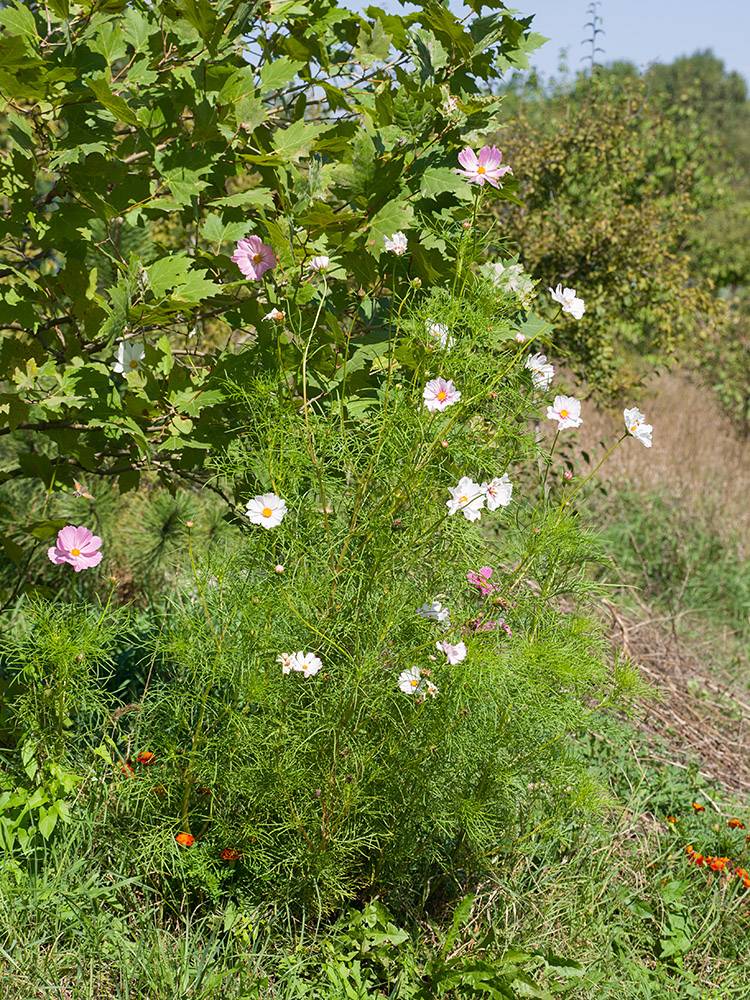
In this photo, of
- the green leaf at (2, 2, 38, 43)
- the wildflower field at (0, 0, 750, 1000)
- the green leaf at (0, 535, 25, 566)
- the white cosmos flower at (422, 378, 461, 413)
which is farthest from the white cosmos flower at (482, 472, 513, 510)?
the green leaf at (2, 2, 38, 43)

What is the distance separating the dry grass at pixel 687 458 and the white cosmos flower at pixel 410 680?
3272mm

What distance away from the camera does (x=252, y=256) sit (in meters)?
1.83

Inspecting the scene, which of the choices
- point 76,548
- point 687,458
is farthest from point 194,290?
point 687,458

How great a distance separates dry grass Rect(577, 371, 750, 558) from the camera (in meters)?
5.57

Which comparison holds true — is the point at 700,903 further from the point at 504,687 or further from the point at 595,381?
the point at 595,381

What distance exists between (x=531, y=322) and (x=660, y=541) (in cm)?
348

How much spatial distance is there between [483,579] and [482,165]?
2.97 ft

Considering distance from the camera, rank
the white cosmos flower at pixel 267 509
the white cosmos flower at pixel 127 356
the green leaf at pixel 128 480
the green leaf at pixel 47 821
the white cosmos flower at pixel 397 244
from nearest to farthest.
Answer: the white cosmos flower at pixel 267 509 → the white cosmos flower at pixel 397 244 → the green leaf at pixel 47 821 → the white cosmos flower at pixel 127 356 → the green leaf at pixel 128 480

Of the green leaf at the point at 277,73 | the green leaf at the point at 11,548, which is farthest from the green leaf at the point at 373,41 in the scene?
the green leaf at the point at 11,548

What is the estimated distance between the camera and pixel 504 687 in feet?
5.83

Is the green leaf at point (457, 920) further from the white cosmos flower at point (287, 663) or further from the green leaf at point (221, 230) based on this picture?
the green leaf at point (221, 230)

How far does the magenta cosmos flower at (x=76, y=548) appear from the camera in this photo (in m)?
1.95

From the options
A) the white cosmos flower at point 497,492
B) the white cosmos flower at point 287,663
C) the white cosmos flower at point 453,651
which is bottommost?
the white cosmos flower at point 287,663

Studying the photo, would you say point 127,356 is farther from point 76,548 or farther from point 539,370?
point 539,370
